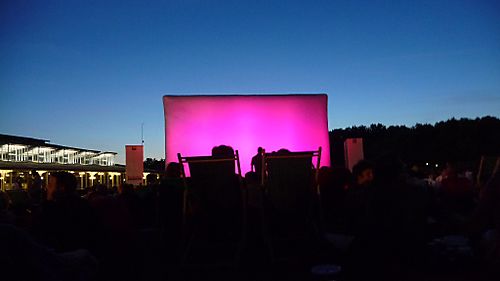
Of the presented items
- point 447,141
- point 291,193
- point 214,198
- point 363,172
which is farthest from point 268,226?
point 447,141

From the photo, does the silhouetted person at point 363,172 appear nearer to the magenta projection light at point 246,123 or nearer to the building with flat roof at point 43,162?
the magenta projection light at point 246,123

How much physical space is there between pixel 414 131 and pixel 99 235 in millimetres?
45006

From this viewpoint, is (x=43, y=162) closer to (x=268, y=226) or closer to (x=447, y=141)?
(x=447, y=141)

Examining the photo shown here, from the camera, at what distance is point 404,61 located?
63.6 feet

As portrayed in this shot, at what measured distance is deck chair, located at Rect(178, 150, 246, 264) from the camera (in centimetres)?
375

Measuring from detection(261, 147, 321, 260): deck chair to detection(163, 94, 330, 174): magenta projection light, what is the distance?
4674mm

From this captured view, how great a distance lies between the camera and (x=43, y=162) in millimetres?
42312

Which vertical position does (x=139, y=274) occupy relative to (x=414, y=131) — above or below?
below

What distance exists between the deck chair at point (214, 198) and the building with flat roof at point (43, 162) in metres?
26.5

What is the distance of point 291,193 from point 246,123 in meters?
5.06

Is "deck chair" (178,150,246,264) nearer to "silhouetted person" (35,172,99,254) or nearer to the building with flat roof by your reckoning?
"silhouetted person" (35,172,99,254)

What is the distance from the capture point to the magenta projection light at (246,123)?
8617mm

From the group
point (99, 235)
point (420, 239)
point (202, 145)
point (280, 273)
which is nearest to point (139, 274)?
point (99, 235)

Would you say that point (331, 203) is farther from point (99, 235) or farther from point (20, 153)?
point (20, 153)
